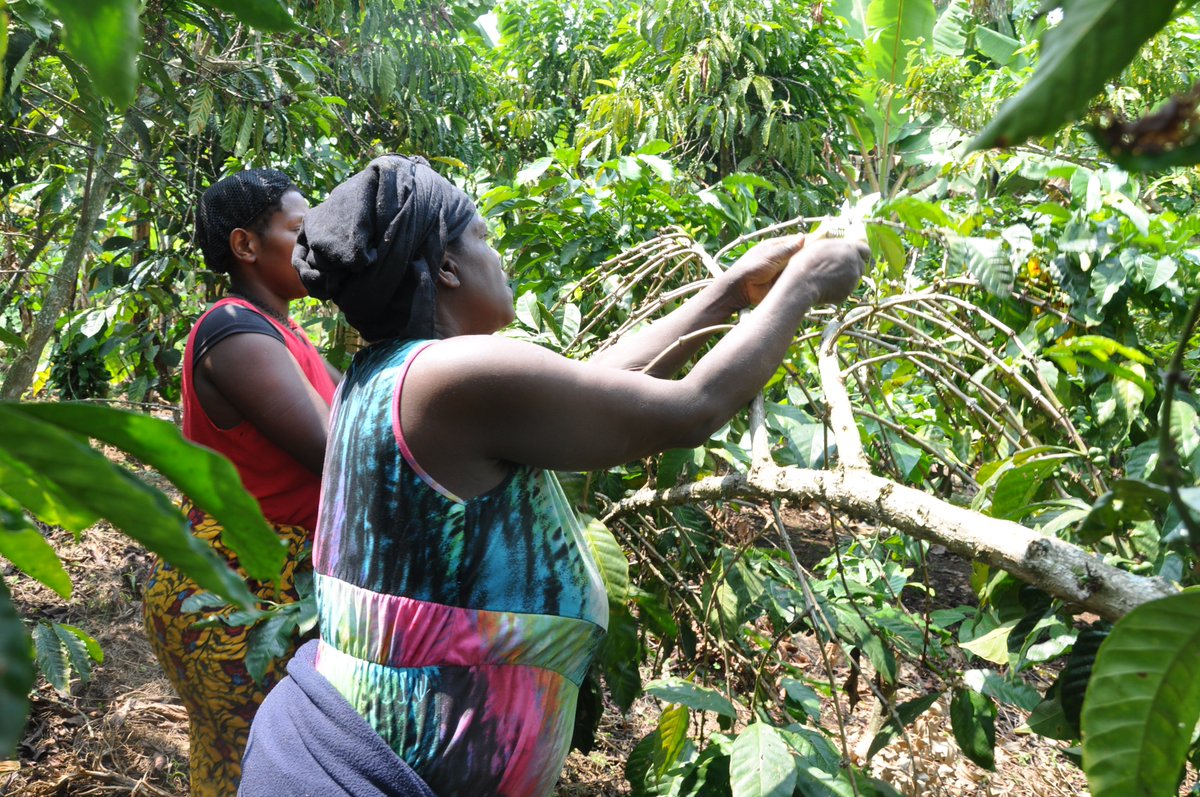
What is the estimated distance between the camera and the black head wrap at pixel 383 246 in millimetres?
1366

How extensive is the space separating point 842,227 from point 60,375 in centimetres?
355

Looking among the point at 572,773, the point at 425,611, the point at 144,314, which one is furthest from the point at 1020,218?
the point at 144,314

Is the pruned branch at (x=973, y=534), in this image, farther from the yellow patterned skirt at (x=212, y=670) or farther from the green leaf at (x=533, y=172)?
the green leaf at (x=533, y=172)

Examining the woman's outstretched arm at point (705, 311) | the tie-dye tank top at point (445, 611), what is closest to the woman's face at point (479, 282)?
the tie-dye tank top at point (445, 611)

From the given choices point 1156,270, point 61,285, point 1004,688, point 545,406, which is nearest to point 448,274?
point 545,406

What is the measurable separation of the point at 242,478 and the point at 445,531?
766mm

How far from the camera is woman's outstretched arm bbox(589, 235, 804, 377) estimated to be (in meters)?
1.71

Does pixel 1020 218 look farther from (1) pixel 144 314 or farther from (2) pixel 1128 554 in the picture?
(1) pixel 144 314

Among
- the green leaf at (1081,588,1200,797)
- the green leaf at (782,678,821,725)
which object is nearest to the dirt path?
the green leaf at (782,678,821,725)

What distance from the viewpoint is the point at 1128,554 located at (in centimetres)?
167

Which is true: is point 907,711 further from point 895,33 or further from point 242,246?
point 895,33

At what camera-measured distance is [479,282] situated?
151 centimetres

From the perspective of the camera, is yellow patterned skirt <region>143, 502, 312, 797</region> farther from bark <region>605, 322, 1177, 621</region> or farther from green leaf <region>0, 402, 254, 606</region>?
green leaf <region>0, 402, 254, 606</region>

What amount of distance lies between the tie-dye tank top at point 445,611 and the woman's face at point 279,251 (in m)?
0.93
